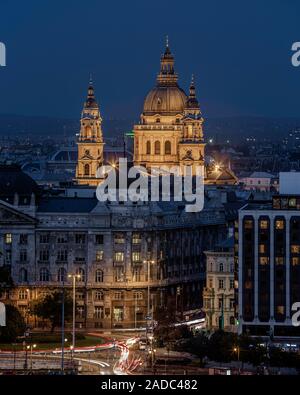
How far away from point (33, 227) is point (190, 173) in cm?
3797

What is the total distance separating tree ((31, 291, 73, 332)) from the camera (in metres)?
82.8

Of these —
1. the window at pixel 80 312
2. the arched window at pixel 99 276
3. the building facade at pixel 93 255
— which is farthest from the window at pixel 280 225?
the arched window at pixel 99 276

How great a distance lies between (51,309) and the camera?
272 ft

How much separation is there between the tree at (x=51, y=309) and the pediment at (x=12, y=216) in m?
6.75

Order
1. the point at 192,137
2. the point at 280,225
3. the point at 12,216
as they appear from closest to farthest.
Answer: the point at 280,225
the point at 12,216
the point at 192,137

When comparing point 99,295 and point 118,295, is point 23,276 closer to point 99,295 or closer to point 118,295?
point 99,295

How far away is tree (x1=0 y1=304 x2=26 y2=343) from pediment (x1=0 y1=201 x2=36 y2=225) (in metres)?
11.8

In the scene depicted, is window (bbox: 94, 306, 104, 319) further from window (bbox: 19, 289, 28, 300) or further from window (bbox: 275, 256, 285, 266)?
window (bbox: 275, 256, 285, 266)

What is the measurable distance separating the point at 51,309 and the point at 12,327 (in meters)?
7.20

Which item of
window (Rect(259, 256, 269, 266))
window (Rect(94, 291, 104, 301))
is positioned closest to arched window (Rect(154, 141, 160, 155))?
window (Rect(94, 291, 104, 301))

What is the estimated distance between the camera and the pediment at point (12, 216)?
300 ft

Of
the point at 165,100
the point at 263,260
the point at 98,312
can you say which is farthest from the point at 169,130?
the point at 263,260

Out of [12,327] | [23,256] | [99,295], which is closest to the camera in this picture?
[12,327]
